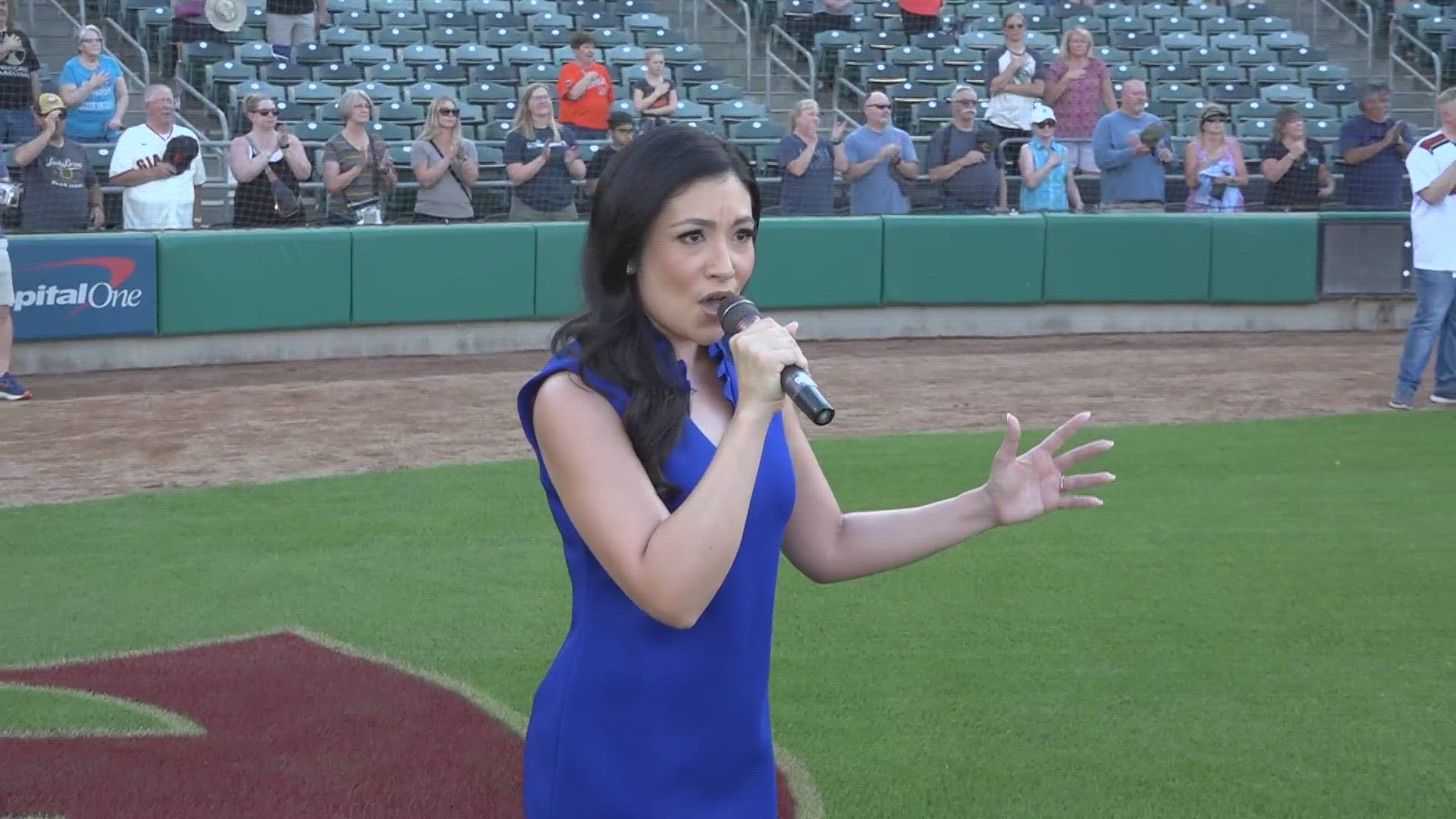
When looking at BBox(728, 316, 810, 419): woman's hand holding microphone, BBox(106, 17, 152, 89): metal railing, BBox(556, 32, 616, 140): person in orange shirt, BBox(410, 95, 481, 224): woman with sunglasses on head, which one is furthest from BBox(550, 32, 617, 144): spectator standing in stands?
BBox(728, 316, 810, 419): woman's hand holding microphone

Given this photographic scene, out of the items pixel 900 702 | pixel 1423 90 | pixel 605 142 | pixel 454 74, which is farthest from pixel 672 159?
pixel 1423 90

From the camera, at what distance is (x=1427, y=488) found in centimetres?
929

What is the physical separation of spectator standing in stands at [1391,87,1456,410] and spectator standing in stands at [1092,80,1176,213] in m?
4.65

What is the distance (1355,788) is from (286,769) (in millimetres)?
3280

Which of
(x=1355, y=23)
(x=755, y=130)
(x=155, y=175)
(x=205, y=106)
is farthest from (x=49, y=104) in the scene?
(x=1355, y=23)

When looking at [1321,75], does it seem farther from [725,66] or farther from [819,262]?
[819,262]

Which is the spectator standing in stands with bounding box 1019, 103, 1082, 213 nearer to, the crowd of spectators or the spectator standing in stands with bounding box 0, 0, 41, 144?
the crowd of spectators

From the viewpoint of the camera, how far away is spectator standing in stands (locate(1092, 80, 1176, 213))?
16234 mm

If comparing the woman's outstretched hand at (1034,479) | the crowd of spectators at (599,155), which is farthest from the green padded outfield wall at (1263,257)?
the woman's outstretched hand at (1034,479)

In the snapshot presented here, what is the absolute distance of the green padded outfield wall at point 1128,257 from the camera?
53.5 ft

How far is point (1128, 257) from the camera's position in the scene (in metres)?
16.5

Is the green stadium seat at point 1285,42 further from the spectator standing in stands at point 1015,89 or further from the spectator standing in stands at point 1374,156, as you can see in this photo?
the spectator standing in stands at point 1015,89

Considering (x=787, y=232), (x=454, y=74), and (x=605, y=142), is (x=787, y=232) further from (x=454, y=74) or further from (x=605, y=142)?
(x=454, y=74)

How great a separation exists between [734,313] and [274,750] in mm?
3633
